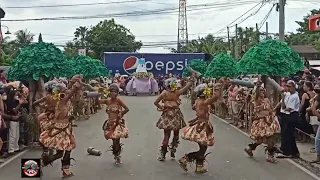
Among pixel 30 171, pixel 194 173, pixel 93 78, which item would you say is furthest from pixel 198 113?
pixel 93 78

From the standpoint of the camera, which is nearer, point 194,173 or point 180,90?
point 194,173

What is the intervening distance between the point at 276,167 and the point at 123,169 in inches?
132

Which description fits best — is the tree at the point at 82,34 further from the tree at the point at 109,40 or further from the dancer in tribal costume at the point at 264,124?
the dancer in tribal costume at the point at 264,124

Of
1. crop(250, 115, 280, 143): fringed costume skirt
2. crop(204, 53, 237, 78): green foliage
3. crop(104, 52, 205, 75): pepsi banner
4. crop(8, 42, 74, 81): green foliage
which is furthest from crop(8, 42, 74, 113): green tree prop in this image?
crop(104, 52, 205, 75): pepsi banner

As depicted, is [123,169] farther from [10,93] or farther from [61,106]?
[10,93]

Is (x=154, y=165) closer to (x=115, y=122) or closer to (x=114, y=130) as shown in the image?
(x=114, y=130)

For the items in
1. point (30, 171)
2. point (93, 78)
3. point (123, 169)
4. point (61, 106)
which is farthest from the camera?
point (93, 78)

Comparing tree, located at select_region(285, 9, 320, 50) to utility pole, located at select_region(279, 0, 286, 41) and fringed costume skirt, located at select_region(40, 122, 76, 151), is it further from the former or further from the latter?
fringed costume skirt, located at select_region(40, 122, 76, 151)

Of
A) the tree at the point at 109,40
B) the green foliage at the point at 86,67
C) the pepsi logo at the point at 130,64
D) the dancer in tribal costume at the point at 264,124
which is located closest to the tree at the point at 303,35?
the tree at the point at 109,40

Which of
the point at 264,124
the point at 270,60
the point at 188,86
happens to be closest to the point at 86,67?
the point at 270,60

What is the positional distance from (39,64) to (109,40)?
61826mm

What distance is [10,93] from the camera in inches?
514

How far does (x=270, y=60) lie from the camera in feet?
47.3

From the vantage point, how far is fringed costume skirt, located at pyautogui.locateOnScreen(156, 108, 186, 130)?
12.0m
